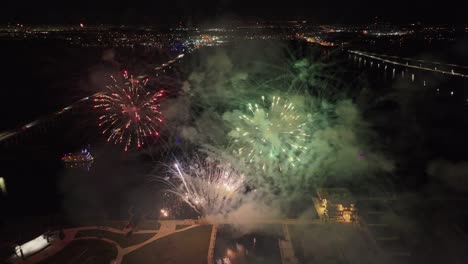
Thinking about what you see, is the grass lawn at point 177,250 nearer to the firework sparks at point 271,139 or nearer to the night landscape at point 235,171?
the night landscape at point 235,171

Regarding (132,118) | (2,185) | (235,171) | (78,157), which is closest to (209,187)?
(235,171)

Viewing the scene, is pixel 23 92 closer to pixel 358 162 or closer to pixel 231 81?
pixel 231 81

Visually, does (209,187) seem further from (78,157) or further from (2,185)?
(2,185)

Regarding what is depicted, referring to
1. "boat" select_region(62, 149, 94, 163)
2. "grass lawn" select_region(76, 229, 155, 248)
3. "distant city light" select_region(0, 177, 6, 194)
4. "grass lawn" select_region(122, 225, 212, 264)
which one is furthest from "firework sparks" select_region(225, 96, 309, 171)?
"distant city light" select_region(0, 177, 6, 194)

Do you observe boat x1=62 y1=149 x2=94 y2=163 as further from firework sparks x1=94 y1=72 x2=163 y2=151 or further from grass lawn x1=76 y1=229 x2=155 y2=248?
grass lawn x1=76 y1=229 x2=155 y2=248

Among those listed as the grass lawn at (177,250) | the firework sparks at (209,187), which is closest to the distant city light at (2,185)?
the firework sparks at (209,187)
